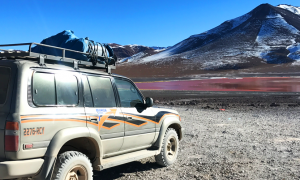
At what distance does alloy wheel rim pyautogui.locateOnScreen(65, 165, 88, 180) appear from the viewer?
388 centimetres

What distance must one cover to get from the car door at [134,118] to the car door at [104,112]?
19 cm

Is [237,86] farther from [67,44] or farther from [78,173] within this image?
[78,173]

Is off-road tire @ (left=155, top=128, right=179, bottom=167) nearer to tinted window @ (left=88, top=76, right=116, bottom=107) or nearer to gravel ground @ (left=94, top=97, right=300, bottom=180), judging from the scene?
gravel ground @ (left=94, top=97, right=300, bottom=180)

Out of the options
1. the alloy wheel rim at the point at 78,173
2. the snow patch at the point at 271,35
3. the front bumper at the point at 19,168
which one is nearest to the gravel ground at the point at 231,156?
the alloy wheel rim at the point at 78,173

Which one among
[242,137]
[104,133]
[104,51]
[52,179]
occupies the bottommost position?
[242,137]

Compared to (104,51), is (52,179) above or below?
below

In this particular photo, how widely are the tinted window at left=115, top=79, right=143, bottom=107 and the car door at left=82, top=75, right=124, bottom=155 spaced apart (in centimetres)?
26

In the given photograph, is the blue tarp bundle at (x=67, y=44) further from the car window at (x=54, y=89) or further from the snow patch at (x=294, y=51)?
the snow patch at (x=294, y=51)

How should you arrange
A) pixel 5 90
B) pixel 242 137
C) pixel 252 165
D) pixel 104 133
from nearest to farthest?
pixel 5 90
pixel 104 133
pixel 252 165
pixel 242 137

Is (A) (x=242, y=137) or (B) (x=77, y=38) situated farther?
(A) (x=242, y=137)

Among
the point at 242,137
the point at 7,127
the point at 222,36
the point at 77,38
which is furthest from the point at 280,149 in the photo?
the point at 222,36

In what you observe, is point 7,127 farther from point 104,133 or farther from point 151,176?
point 151,176

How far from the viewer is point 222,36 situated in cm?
15525

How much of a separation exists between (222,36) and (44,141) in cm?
15965
